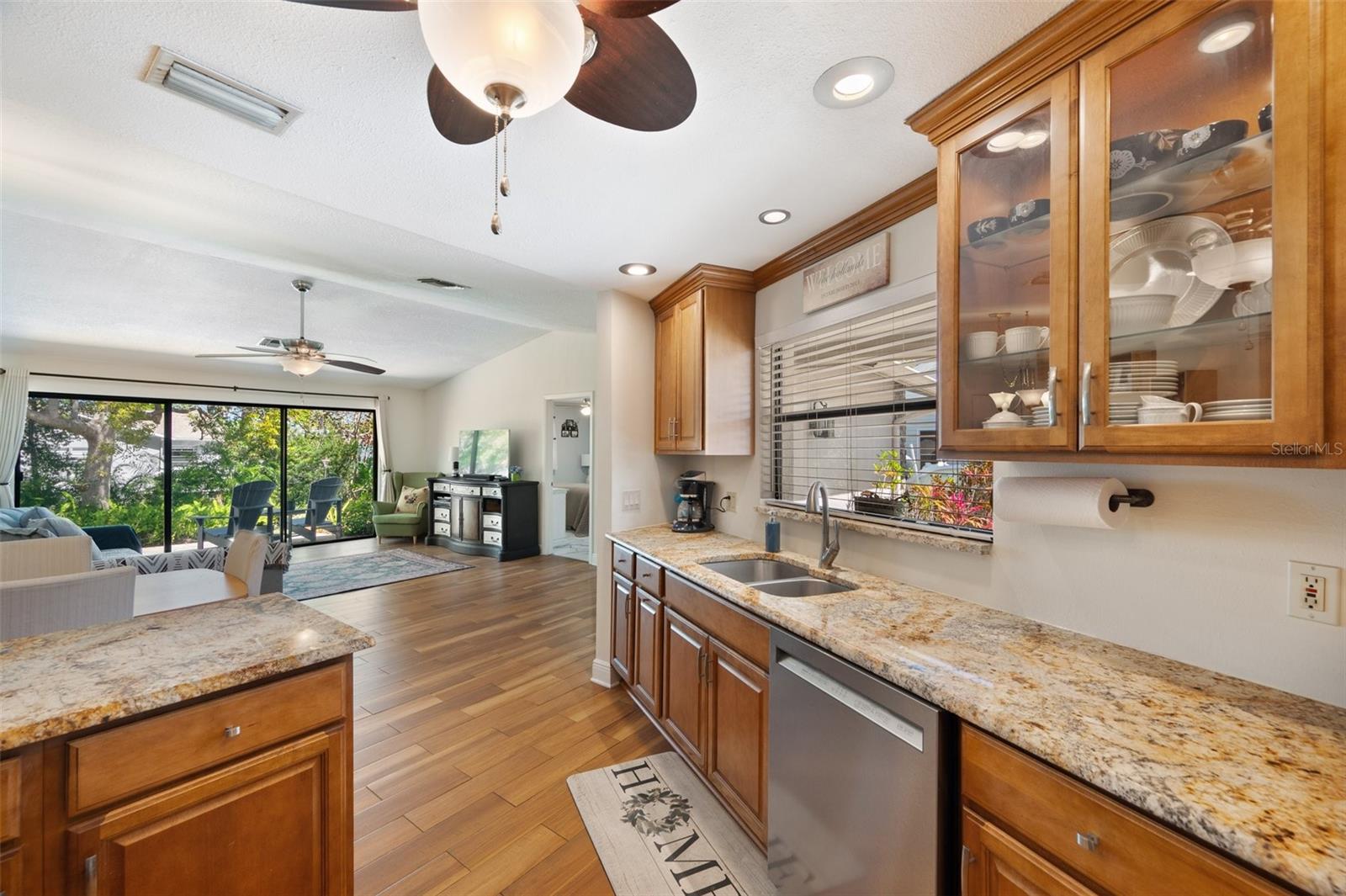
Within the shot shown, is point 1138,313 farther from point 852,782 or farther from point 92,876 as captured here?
point 92,876

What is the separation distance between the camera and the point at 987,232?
55.8 inches

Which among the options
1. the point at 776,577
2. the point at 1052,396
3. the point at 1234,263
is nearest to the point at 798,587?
the point at 776,577

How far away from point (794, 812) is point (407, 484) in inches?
340

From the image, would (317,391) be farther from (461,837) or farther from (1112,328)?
(1112,328)

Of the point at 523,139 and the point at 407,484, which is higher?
the point at 523,139

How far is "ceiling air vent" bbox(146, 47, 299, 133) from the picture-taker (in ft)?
4.50

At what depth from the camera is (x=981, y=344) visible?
1419 millimetres

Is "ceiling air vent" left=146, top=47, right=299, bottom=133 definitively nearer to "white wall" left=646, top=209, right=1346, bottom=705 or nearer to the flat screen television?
"white wall" left=646, top=209, right=1346, bottom=705

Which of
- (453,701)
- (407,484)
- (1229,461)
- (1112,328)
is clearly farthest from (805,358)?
(407,484)

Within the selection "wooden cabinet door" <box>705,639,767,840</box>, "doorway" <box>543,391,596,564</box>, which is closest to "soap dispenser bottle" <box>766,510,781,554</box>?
"wooden cabinet door" <box>705,639,767,840</box>

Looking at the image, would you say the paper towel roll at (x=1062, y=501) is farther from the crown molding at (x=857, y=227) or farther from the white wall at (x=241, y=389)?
the white wall at (x=241, y=389)

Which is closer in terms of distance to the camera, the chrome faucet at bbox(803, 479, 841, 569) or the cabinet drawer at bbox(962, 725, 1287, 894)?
the cabinet drawer at bbox(962, 725, 1287, 894)

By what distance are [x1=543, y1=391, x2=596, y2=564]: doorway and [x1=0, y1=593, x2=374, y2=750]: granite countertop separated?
16.0 ft

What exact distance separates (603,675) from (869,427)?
2.14 m
